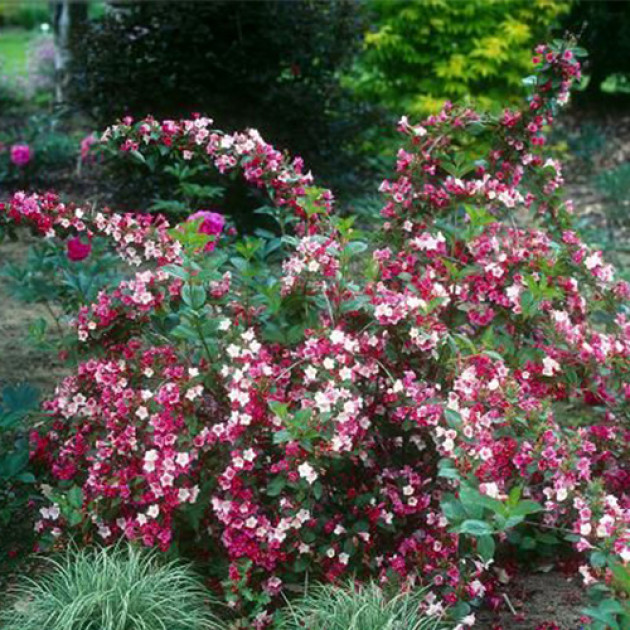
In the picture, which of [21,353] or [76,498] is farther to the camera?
[21,353]

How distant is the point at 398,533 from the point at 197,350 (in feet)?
2.55

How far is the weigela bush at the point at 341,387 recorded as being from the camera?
2.56 metres

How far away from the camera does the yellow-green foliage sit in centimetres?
827

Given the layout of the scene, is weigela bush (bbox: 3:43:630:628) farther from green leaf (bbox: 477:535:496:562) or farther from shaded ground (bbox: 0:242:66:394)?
shaded ground (bbox: 0:242:66:394)

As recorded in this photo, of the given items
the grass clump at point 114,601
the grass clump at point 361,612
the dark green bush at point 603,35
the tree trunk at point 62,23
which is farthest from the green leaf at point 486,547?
the dark green bush at point 603,35

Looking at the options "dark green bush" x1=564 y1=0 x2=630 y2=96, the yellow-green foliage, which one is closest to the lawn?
the yellow-green foliage

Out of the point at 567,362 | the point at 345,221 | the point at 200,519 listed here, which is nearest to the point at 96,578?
the point at 200,519

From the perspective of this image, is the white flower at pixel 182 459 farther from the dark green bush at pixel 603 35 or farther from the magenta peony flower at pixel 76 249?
the dark green bush at pixel 603 35

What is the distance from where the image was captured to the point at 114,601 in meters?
2.44

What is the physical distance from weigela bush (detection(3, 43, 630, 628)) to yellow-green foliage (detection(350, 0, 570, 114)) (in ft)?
17.1

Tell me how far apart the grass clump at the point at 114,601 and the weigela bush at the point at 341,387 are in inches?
4.5

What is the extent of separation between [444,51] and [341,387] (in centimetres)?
633

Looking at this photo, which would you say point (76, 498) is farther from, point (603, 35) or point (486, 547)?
point (603, 35)

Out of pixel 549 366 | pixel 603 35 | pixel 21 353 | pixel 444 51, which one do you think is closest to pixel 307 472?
pixel 549 366
